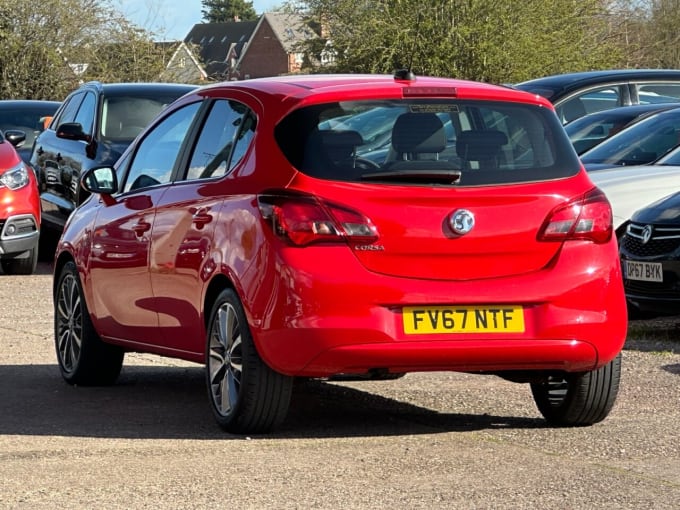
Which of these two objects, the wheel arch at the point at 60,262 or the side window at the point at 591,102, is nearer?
the wheel arch at the point at 60,262

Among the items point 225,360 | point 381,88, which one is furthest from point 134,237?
point 381,88

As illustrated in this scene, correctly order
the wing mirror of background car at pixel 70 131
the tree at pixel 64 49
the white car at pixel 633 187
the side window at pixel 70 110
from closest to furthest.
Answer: the white car at pixel 633 187, the wing mirror of background car at pixel 70 131, the side window at pixel 70 110, the tree at pixel 64 49

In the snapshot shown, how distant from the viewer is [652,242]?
36.9 ft

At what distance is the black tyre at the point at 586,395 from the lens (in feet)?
23.9

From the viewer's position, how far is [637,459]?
6.59 meters

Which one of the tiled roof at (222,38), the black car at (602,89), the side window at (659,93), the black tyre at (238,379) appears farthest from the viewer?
the tiled roof at (222,38)

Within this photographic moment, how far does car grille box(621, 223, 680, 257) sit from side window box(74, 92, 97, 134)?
23.6 feet

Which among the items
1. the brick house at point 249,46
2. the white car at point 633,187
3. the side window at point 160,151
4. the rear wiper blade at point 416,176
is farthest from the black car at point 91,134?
the brick house at point 249,46

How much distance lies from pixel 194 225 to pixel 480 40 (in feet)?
121

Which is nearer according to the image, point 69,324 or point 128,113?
point 69,324

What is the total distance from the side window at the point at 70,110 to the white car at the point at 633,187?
23.2 feet

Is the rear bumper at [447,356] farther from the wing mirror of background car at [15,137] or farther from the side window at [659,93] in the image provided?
the side window at [659,93]

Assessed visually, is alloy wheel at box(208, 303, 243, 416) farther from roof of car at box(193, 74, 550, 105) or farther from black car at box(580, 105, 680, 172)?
black car at box(580, 105, 680, 172)

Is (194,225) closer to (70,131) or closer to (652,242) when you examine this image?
(652,242)
